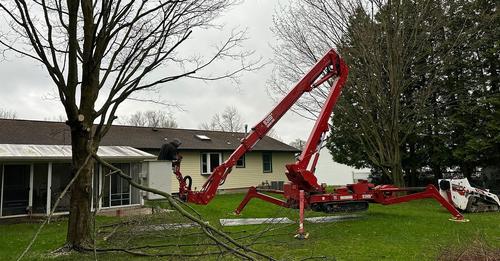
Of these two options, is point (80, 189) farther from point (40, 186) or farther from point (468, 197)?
point (468, 197)

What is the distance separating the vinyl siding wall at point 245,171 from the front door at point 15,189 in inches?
320

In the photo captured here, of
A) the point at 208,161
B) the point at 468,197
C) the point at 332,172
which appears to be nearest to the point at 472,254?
the point at 468,197

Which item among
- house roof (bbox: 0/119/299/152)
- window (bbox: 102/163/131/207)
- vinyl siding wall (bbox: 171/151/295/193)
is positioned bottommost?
window (bbox: 102/163/131/207)

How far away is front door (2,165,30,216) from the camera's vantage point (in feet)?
45.0

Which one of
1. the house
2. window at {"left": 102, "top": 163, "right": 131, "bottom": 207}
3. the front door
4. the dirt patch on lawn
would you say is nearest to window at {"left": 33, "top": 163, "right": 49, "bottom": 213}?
the house

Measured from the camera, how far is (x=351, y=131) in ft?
69.6

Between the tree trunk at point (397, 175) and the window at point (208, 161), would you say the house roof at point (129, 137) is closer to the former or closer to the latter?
the window at point (208, 161)

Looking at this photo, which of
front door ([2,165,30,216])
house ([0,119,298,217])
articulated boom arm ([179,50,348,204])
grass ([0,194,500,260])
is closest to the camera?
grass ([0,194,500,260])

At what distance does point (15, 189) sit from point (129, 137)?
8164 millimetres

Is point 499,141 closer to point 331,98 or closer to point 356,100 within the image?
point 356,100

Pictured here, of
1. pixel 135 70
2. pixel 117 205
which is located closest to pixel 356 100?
pixel 117 205

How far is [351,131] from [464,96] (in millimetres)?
5666

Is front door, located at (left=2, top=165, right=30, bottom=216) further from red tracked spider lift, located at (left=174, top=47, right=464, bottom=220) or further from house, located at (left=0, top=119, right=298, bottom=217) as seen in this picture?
red tracked spider lift, located at (left=174, top=47, right=464, bottom=220)

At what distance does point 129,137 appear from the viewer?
2189cm
